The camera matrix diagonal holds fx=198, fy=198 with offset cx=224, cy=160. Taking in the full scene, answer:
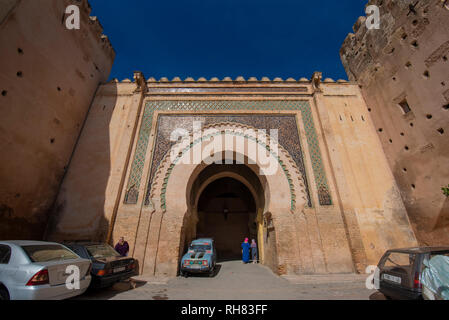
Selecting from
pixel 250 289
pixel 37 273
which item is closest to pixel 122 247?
pixel 37 273

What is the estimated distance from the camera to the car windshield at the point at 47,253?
303 cm

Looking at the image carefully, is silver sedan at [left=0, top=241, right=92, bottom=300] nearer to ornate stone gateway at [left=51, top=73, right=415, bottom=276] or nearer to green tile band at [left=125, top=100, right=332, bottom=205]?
ornate stone gateway at [left=51, top=73, right=415, bottom=276]

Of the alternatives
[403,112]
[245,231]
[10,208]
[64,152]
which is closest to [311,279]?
[403,112]

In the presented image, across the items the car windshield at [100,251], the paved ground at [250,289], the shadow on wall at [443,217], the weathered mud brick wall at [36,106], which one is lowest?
the paved ground at [250,289]

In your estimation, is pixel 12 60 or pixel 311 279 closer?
pixel 311 279

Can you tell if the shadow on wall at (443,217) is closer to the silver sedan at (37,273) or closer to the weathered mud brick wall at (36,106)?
the silver sedan at (37,273)

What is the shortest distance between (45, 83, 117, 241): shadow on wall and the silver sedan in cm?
306

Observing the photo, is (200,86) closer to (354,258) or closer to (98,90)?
(98,90)

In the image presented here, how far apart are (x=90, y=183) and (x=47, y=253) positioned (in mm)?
4158

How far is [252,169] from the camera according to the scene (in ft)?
25.2

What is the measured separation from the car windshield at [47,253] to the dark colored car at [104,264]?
61cm

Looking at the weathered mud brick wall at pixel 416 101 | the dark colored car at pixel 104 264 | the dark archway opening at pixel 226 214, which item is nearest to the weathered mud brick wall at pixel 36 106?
the dark colored car at pixel 104 264

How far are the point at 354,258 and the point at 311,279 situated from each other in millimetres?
1702

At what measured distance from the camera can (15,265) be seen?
110 inches
